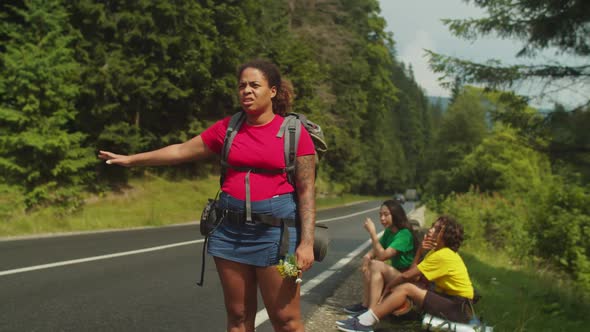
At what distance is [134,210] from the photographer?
21.4 metres

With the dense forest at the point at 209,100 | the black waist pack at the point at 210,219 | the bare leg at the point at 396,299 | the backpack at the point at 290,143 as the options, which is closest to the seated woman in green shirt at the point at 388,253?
the bare leg at the point at 396,299

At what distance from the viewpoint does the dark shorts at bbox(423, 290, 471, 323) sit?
15.7 ft

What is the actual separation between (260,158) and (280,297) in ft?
2.43

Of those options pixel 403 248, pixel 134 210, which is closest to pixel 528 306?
pixel 403 248

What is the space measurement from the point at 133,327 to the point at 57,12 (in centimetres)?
1586

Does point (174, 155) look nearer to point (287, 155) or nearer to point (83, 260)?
point (287, 155)

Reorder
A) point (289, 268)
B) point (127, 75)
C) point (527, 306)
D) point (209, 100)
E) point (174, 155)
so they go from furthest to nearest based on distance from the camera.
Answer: point (209, 100) → point (127, 75) → point (527, 306) → point (174, 155) → point (289, 268)

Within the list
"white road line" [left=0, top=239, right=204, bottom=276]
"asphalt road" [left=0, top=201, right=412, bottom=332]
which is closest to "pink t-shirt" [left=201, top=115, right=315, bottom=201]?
"asphalt road" [left=0, top=201, right=412, bottom=332]

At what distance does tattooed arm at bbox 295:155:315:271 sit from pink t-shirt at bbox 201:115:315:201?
55 millimetres

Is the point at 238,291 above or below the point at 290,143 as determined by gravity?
below

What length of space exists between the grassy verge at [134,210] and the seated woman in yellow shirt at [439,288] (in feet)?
32.6

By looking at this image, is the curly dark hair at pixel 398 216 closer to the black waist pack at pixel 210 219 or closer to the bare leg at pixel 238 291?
the bare leg at pixel 238 291

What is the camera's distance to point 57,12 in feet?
59.0

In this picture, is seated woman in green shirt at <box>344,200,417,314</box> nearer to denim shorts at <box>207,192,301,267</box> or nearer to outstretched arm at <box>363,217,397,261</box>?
outstretched arm at <box>363,217,397,261</box>
